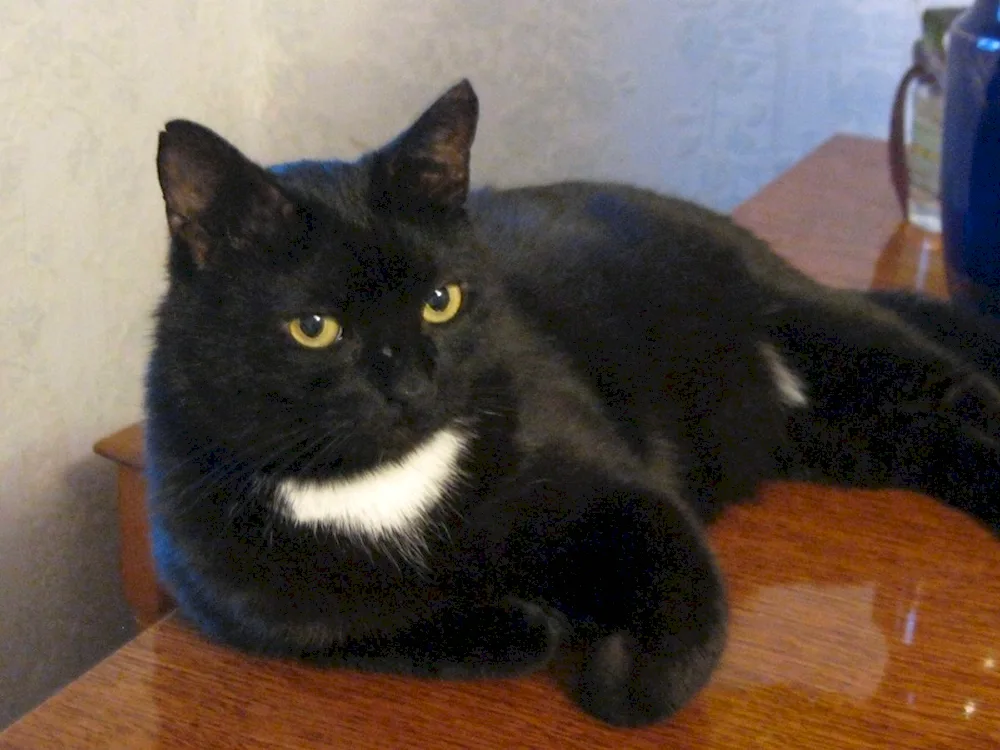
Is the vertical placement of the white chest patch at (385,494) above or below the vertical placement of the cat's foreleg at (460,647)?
above

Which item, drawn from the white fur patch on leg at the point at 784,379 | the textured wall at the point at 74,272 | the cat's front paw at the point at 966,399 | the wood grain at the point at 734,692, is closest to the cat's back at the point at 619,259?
the white fur patch on leg at the point at 784,379

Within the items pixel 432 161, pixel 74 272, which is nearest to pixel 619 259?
pixel 432 161

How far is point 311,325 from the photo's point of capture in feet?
1.99

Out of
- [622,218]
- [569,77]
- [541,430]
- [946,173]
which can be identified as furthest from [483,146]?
[541,430]

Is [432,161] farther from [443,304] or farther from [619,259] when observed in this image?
[619,259]

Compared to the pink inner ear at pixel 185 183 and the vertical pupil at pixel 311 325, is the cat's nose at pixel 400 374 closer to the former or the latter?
the vertical pupil at pixel 311 325

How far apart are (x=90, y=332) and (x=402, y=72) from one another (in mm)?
564

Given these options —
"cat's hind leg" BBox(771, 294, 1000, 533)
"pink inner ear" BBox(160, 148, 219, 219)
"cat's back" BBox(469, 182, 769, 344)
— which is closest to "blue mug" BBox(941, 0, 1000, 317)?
"cat's hind leg" BBox(771, 294, 1000, 533)

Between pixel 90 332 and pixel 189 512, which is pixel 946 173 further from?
pixel 90 332

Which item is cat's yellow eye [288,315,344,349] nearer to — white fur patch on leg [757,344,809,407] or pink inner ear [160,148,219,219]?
pink inner ear [160,148,219,219]

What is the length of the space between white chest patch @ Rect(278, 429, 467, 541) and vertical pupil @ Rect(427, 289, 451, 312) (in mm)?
90

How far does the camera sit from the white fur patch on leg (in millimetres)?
954

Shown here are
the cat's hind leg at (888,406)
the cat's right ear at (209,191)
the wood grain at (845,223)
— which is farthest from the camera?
the wood grain at (845,223)

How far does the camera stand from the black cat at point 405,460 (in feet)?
2.01
